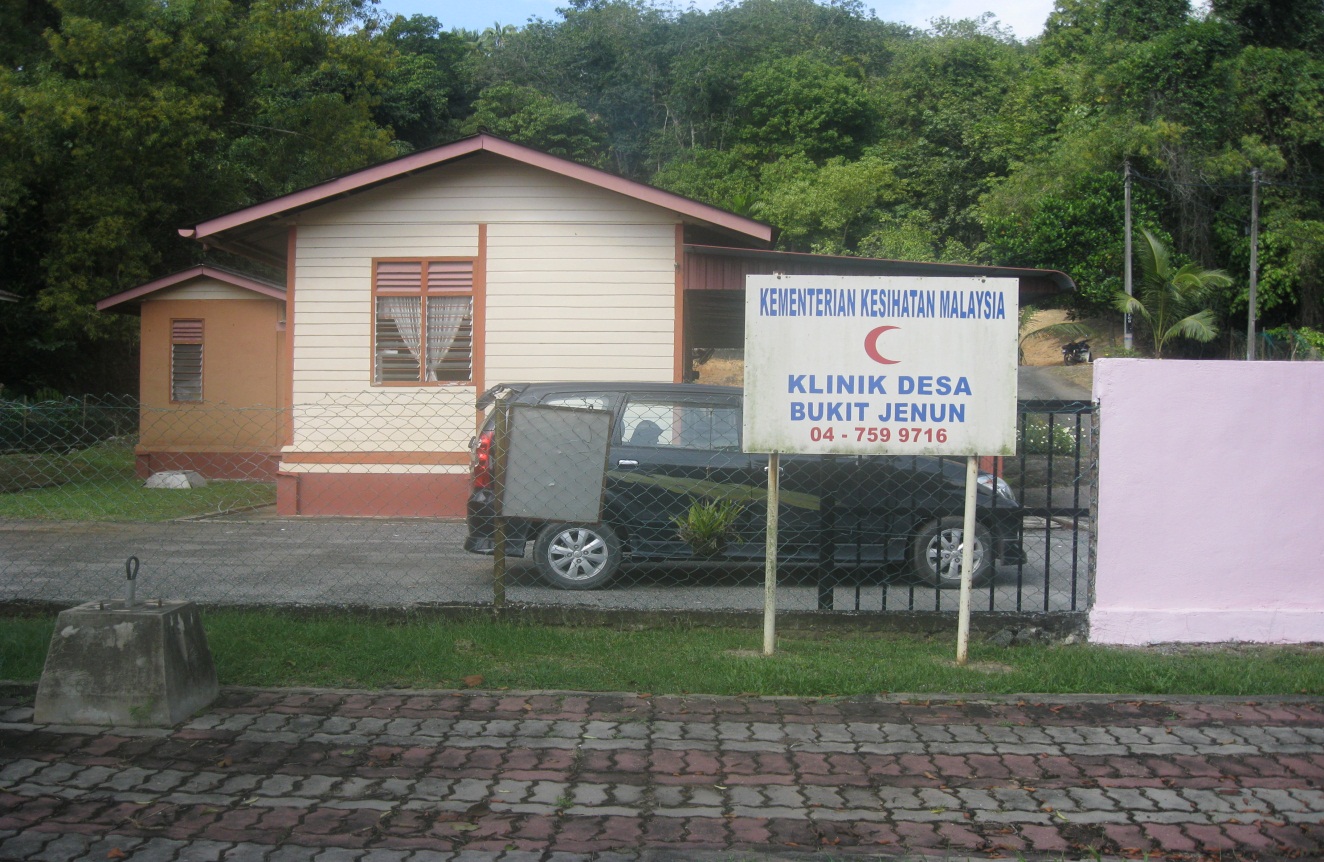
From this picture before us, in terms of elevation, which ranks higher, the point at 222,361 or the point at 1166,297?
the point at 1166,297

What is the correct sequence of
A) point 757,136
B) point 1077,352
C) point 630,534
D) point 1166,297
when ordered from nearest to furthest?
point 630,534
point 1166,297
point 1077,352
point 757,136

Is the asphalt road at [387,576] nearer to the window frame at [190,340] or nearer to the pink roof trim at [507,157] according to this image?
the pink roof trim at [507,157]

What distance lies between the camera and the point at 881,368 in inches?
237

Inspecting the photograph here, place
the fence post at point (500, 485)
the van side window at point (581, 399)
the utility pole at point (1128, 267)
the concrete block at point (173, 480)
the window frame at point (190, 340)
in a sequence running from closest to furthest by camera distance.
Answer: the fence post at point (500, 485) → the van side window at point (581, 399) → the concrete block at point (173, 480) → the window frame at point (190, 340) → the utility pole at point (1128, 267)

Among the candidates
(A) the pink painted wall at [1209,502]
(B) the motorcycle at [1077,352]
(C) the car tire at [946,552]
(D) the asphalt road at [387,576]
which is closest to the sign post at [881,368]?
(A) the pink painted wall at [1209,502]

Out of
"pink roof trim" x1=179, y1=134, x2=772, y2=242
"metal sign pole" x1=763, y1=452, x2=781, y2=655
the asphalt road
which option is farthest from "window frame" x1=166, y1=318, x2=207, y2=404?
"metal sign pole" x1=763, y1=452, x2=781, y2=655

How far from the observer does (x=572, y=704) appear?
5.31m

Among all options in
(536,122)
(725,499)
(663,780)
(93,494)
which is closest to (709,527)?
(725,499)

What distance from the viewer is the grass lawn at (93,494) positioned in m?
9.61

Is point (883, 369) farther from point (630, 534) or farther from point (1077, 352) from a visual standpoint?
point (1077, 352)

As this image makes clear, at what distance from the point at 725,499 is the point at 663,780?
3.58 metres

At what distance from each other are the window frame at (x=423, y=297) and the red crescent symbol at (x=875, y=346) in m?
8.42

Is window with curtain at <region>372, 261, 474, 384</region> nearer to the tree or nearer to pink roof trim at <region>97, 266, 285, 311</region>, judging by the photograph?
pink roof trim at <region>97, 266, 285, 311</region>

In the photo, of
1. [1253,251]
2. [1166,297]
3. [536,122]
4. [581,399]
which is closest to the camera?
[581,399]
